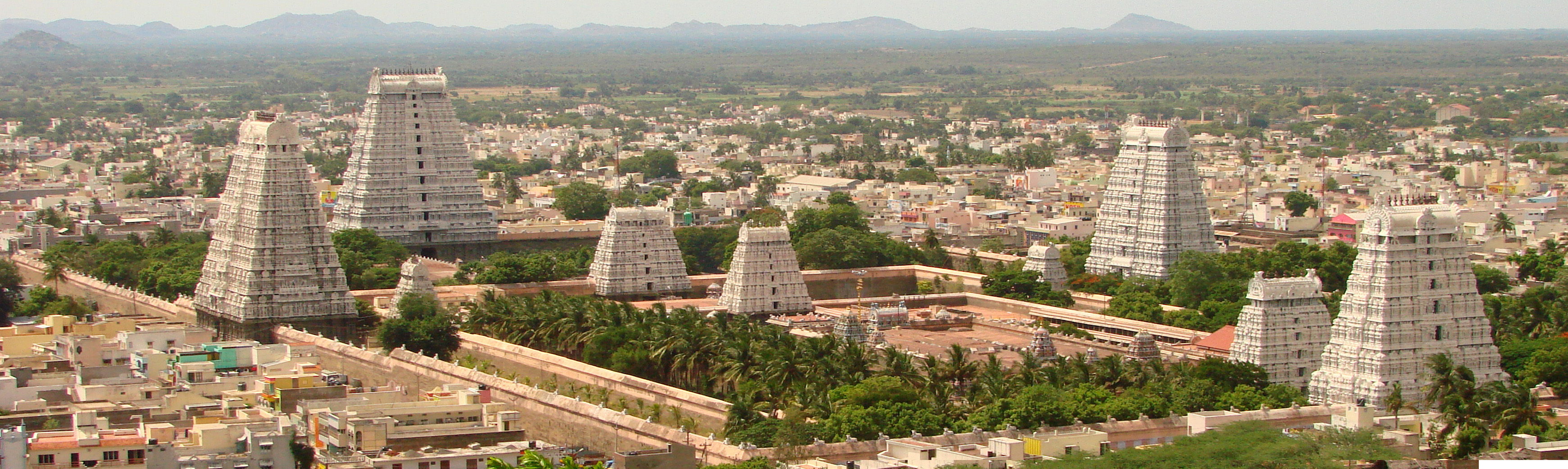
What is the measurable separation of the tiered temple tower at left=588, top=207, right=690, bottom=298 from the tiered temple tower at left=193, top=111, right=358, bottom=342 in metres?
10.7

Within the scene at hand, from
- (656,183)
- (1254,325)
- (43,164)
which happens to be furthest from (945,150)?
(1254,325)

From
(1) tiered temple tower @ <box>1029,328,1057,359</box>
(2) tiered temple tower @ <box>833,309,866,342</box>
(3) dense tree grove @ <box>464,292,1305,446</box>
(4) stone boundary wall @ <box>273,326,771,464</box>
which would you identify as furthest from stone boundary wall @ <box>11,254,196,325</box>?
(1) tiered temple tower @ <box>1029,328,1057,359</box>

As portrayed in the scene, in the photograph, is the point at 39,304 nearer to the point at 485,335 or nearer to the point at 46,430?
the point at 485,335

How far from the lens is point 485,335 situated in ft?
256

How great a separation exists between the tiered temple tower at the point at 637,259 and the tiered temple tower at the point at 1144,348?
22862 millimetres

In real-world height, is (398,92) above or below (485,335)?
above

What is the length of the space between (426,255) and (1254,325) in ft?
143

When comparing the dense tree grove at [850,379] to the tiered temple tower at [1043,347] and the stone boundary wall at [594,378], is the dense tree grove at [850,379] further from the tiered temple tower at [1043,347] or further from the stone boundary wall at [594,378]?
the tiered temple tower at [1043,347]

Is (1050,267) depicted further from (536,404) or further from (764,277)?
(536,404)

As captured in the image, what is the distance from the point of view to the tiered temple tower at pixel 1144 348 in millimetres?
69750

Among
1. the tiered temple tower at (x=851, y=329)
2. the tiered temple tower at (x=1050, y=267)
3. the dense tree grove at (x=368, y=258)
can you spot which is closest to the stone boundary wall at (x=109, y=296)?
the dense tree grove at (x=368, y=258)

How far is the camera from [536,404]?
66125 millimetres

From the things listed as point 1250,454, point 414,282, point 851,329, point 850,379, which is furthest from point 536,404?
point 1250,454

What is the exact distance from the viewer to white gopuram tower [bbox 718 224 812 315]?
83.2 m
